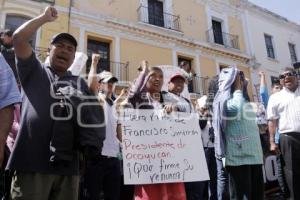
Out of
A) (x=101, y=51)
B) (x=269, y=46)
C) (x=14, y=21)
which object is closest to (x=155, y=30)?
(x=101, y=51)

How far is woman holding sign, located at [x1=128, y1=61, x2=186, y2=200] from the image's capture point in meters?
2.84

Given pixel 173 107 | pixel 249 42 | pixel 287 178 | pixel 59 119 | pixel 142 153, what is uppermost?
pixel 249 42

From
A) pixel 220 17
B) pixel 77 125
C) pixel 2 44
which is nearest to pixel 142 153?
pixel 77 125

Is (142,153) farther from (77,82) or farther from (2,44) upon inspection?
(2,44)

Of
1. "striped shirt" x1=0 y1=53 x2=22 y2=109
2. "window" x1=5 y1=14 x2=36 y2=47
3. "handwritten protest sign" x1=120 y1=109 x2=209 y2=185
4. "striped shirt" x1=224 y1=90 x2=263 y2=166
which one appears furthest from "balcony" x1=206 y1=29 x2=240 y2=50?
"striped shirt" x1=0 y1=53 x2=22 y2=109

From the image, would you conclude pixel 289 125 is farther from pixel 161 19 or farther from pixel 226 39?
pixel 226 39

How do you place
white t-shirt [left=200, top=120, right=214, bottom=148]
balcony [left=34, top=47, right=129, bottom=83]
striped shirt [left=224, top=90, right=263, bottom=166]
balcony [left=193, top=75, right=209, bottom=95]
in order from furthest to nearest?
1. balcony [left=193, top=75, right=209, bottom=95]
2. balcony [left=34, top=47, right=129, bottom=83]
3. white t-shirt [left=200, top=120, right=214, bottom=148]
4. striped shirt [left=224, top=90, right=263, bottom=166]

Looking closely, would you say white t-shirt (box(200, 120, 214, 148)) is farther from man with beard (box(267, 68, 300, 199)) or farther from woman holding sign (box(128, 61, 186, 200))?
woman holding sign (box(128, 61, 186, 200))

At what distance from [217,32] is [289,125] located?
485 inches

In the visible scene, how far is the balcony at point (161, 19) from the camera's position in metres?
13.1

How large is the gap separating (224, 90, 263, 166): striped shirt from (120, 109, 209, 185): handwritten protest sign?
0.44m

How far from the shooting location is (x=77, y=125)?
2.23m

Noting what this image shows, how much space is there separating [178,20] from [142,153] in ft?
39.7

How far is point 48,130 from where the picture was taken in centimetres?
215
